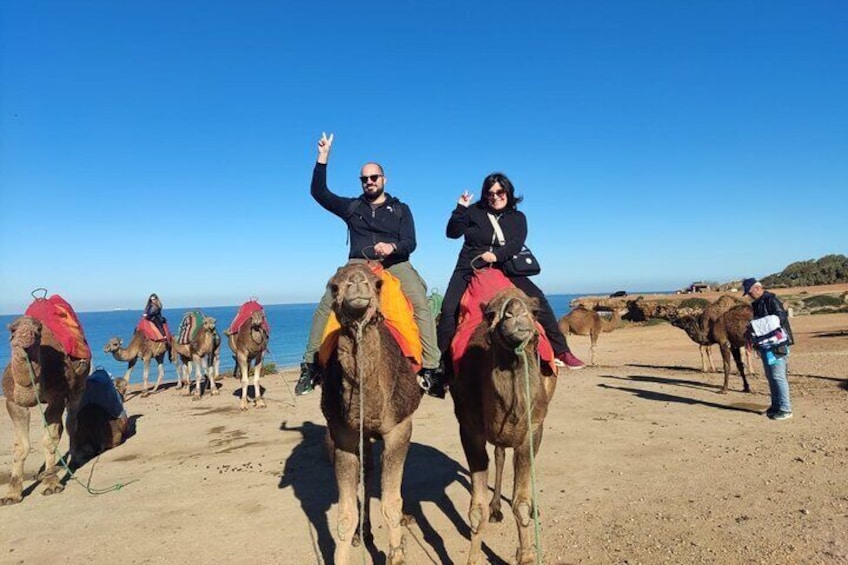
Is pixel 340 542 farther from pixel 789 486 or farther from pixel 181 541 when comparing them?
pixel 789 486

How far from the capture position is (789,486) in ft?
20.1

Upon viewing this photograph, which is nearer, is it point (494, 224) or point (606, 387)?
point (494, 224)

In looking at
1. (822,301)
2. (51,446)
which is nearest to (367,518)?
(51,446)

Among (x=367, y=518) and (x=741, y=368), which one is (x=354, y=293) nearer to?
(x=367, y=518)

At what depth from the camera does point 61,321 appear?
816 cm

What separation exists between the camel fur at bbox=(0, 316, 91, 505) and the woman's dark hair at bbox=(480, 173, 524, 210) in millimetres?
6028

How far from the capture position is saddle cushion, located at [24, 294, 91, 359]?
7.91 m

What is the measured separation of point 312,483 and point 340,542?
344 centimetres

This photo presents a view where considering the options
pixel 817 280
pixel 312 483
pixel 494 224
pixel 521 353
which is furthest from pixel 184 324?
pixel 817 280

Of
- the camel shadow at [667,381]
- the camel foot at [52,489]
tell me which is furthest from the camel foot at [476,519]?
the camel shadow at [667,381]

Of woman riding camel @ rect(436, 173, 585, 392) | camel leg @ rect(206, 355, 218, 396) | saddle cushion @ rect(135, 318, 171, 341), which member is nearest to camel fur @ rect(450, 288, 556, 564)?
woman riding camel @ rect(436, 173, 585, 392)

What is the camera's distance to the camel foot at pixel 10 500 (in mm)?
6938

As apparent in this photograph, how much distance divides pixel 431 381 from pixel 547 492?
2776 mm

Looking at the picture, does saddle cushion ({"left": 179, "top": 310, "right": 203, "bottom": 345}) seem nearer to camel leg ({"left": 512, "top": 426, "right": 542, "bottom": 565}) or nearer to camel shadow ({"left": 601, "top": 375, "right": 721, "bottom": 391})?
camel shadow ({"left": 601, "top": 375, "right": 721, "bottom": 391})
